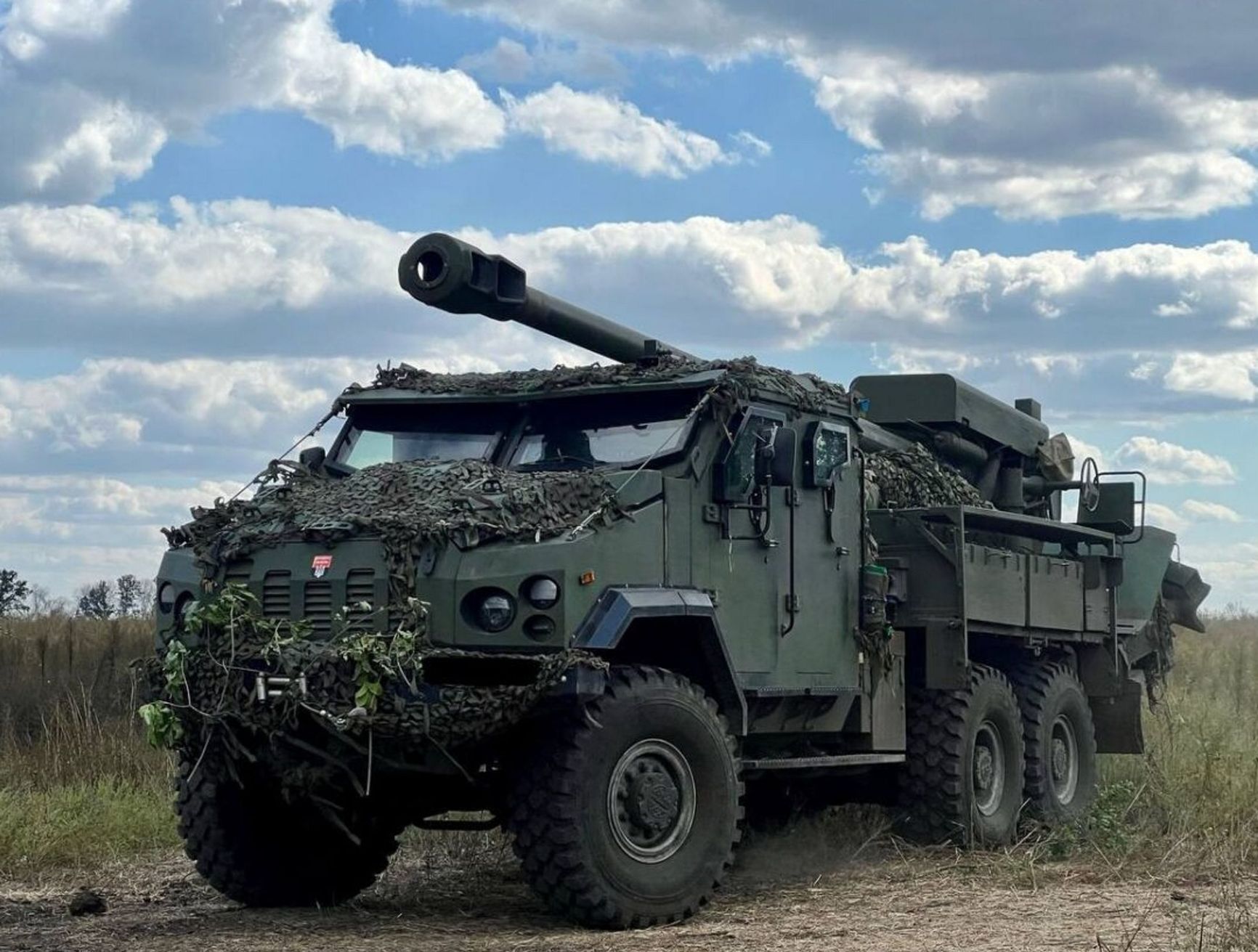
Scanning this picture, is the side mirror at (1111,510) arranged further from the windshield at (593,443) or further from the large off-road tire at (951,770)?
the windshield at (593,443)

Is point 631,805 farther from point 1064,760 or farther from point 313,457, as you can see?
point 1064,760

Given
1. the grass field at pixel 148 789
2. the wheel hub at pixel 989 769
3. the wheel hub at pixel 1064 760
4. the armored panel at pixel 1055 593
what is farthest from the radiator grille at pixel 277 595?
the wheel hub at pixel 1064 760

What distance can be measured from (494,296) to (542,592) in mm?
2459

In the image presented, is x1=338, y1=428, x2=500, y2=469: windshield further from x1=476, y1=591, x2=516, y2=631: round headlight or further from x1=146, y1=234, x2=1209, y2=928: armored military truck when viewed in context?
x1=476, y1=591, x2=516, y2=631: round headlight

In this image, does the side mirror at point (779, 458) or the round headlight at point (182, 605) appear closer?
the round headlight at point (182, 605)

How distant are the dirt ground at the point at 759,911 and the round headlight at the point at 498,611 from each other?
51.5 inches

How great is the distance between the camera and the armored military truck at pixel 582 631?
8.35m

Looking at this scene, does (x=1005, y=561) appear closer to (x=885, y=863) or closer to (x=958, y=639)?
(x=958, y=639)

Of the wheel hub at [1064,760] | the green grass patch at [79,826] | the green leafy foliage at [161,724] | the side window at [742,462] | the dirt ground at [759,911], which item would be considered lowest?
the dirt ground at [759,911]

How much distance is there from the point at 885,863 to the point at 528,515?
3.81 m

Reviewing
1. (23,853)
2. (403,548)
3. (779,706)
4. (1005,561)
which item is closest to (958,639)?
(1005,561)

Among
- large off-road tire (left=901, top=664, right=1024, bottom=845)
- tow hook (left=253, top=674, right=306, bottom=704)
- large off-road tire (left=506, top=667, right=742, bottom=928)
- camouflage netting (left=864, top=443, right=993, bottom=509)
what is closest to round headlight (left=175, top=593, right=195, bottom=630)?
tow hook (left=253, top=674, right=306, bottom=704)

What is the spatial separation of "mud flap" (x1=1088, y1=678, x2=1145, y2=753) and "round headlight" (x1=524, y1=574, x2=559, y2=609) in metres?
6.97

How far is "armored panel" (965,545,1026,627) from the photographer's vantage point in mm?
11984
